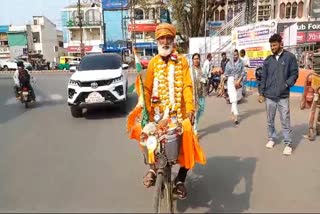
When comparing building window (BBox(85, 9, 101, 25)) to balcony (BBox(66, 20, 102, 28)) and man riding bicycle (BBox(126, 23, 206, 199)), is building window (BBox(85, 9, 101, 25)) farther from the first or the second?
man riding bicycle (BBox(126, 23, 206, 199))

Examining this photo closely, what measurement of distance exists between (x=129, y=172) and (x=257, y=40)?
12.2 metres

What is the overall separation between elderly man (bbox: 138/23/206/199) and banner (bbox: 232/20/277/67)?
38.4ft

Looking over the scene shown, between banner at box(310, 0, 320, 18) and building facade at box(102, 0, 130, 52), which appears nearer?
banner at box(310, 0, 320, 18)

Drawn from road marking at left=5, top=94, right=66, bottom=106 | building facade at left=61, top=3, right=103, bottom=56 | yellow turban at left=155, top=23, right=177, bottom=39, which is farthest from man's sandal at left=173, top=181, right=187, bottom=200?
building facade at left=61, top=3, right=103, bottom=56

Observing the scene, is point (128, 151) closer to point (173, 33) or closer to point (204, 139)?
point (204, 139)

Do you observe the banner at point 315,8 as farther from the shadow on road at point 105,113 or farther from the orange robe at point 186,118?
the orange robe at point 186,118

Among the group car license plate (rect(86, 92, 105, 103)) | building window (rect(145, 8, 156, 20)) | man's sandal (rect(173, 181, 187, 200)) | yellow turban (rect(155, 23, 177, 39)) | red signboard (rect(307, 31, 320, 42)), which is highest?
building window (rect(145, 8, 156, 20))

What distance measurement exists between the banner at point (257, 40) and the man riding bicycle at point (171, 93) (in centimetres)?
1169

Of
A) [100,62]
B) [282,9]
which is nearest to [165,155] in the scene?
[100,62]

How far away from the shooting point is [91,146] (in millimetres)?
6941

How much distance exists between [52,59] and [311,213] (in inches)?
2708

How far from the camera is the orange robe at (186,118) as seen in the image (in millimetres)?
3784

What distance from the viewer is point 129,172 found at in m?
5.34

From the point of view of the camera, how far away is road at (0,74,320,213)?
14.1 feet
